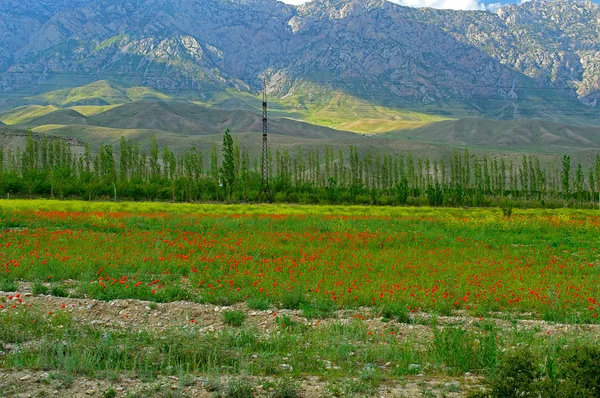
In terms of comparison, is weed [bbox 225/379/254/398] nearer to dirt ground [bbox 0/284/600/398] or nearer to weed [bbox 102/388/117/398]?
dirt ground [bbox 0/284/600/398]

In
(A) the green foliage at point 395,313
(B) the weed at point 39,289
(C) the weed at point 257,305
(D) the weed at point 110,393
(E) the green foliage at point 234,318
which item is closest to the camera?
(D) the weed at point 110,393

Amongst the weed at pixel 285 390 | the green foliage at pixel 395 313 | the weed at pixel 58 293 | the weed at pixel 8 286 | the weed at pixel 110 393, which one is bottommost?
the green foliage at pixel 395 313

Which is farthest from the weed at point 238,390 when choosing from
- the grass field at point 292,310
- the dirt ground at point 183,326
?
the dirt ground at point 183,326

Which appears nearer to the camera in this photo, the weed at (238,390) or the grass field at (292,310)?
the weed at (238,390)

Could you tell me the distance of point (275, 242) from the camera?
86.6ft

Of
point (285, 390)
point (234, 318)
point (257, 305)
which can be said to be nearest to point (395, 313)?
point (257, 305)

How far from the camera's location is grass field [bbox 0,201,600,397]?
33.1ft

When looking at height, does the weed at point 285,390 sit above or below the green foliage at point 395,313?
above

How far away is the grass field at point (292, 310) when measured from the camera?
33.1ft

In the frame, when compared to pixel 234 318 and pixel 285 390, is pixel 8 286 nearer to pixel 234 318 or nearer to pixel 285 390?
pixel 234 318

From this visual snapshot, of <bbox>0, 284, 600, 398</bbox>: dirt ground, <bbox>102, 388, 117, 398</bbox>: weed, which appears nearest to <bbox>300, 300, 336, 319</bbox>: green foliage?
<bbox>0, 284, 600, 398</bbox>: dirt ground

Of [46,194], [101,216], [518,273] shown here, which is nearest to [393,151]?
[46,194]

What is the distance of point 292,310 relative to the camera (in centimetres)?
1516

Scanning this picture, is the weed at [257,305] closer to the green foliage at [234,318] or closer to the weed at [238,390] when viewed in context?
the green foliage at [234,318]
